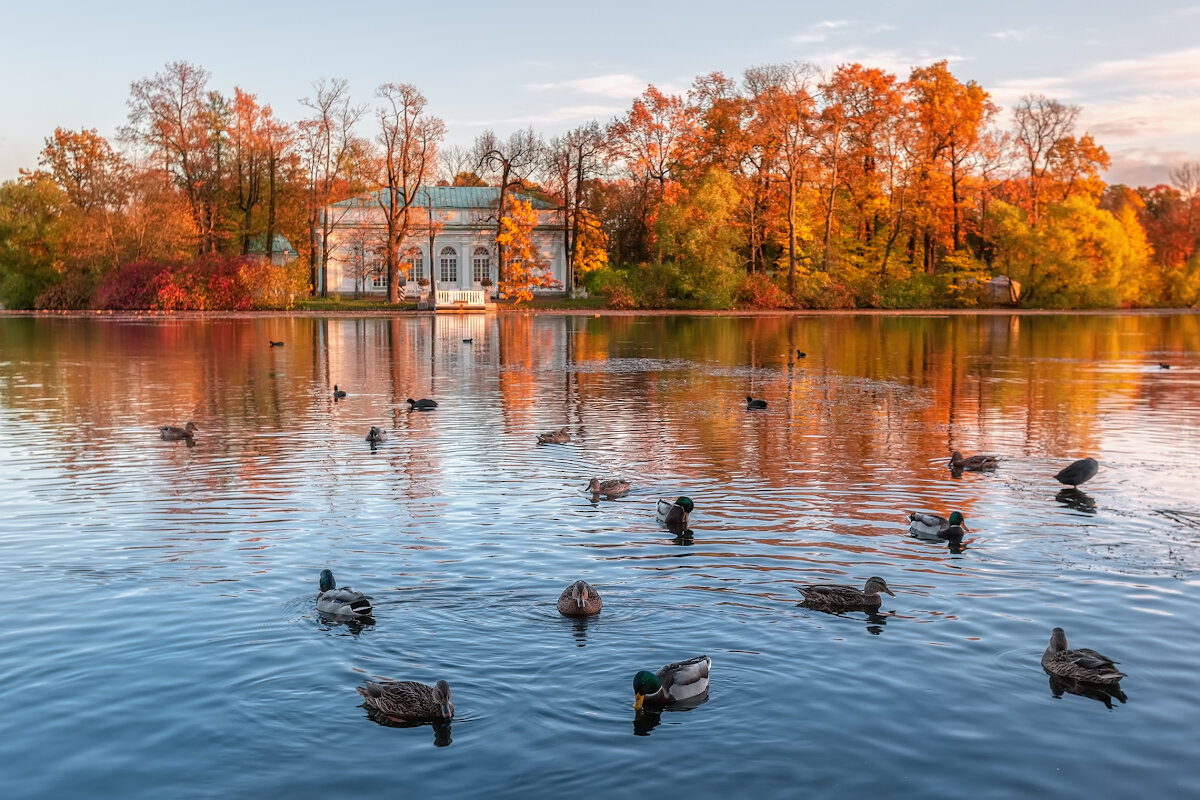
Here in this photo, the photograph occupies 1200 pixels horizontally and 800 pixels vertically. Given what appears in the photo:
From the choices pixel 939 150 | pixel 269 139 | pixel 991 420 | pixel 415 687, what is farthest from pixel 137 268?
pixel 415 687

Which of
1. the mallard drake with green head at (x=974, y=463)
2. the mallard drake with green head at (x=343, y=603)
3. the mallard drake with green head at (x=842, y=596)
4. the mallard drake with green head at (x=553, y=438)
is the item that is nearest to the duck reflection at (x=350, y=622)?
the mallard drake with green head at (x=343, y=603)

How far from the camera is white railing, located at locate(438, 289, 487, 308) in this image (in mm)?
91875

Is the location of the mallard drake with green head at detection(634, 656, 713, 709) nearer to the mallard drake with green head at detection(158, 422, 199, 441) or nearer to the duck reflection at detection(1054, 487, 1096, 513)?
the duck reflection at detection(1054, 487, 1096, 513)

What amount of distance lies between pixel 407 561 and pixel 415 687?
475 cm

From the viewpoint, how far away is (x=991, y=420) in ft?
89.6

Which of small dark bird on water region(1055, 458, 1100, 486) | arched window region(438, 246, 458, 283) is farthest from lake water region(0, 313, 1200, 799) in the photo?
arched window region(438, 246, 458, 283)

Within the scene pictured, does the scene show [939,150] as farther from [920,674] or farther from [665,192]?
[920,674]

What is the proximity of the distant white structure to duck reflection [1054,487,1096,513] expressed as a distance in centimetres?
8532

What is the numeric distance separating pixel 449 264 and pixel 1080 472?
93872 mm

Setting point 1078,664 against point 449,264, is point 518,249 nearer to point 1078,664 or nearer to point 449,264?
point 449,264

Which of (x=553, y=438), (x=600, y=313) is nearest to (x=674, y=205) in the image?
(x=600, y=313)

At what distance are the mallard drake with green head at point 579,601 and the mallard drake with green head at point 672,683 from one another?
1.90 meters

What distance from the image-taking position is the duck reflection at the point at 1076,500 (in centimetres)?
1733

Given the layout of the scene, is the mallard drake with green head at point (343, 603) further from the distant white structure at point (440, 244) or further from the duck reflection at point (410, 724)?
the distant white structure at point (440, 244)
